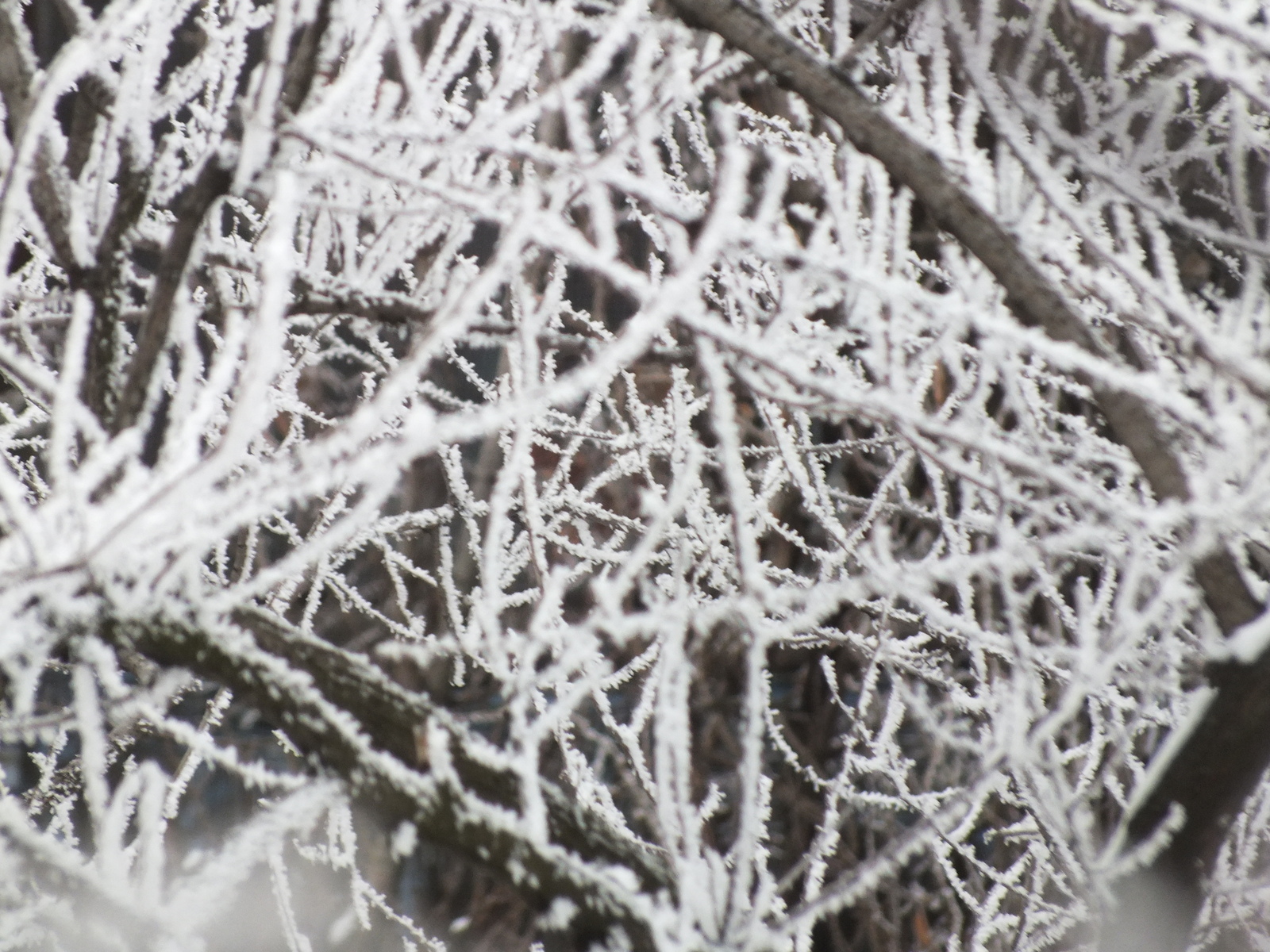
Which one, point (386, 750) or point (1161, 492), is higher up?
point (1161, 492)

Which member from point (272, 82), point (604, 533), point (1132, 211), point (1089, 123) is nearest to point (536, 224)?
point (272, 82)

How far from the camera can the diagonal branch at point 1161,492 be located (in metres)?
1.47

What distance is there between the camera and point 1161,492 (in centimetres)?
150

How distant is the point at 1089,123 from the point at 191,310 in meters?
2.11

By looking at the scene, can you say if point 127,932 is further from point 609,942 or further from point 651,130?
point 651,130

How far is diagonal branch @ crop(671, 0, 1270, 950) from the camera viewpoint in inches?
58.0

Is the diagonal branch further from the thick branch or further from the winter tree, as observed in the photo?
the thick branch

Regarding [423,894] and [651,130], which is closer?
[651,130]

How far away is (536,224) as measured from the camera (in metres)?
1.37

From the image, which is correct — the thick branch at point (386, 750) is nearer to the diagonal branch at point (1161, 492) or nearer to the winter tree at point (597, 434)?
the winter tree at point (597, 434)

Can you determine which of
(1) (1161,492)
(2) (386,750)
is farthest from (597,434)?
(1) (1161,492)

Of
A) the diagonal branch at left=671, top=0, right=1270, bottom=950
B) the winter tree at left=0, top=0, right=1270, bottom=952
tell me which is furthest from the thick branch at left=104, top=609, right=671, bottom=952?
the diagonal branch at left=671, top=0, right=1270, bottom=950

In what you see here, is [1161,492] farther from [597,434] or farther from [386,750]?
[597,434]

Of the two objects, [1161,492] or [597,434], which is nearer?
[1161,492]
